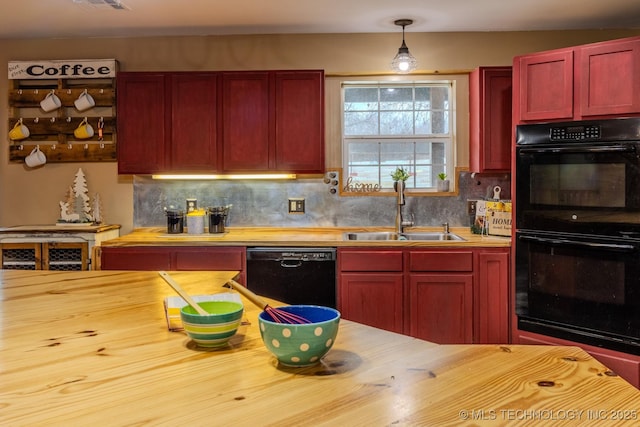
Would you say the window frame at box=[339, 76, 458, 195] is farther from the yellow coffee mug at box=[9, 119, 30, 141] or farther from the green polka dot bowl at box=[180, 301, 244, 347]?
the green polka dot bowl at box=[180, 301, 244, 347]

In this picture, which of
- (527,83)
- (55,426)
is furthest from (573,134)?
(55,426)

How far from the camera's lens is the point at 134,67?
4.27 metres

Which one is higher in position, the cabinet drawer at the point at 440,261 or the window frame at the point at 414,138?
the window frame at the point at 414,138

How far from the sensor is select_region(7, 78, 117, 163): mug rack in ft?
14.0

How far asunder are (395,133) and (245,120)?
124 cm

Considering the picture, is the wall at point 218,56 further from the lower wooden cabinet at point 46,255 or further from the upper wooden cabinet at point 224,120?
the lower wooden cabinet at point 46,255

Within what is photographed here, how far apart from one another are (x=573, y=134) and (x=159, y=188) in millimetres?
3013

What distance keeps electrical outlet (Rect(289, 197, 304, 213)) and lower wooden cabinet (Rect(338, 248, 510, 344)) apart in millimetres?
796

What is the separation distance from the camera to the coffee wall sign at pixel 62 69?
4207 millimetres

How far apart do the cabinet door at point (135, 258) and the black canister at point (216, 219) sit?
1.42ft

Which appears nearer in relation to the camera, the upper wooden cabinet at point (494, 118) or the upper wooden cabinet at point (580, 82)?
the upper wooden cabinet at point (580, 82)

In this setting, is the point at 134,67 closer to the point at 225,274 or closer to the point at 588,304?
the point at 225,274

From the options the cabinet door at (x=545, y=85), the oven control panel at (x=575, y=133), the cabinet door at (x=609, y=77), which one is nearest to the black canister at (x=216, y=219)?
the cabinet door at (x=545, y=85)

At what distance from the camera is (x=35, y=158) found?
4.25 metres
